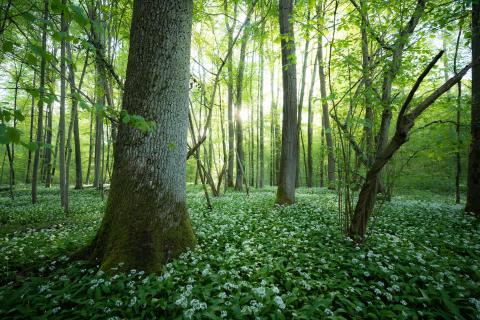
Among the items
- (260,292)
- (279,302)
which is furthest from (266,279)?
(279,302)

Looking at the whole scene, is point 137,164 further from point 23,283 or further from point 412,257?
point 412,257

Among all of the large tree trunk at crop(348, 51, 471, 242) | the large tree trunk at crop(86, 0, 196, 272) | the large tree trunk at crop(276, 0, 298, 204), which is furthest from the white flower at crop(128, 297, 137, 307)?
the large tree trunk at crop(276, 0, 298, 204)

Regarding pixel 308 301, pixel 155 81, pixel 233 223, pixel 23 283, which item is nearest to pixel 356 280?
pixel 308 301

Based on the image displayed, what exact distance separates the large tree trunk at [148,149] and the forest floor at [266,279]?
16.5 inches

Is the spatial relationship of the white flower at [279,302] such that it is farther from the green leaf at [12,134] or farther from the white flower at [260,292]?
the green leaf at [12,134]

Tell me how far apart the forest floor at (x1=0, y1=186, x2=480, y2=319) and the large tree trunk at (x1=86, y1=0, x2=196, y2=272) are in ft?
1.38

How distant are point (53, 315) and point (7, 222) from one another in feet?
24.4

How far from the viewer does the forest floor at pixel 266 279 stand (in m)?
2.56

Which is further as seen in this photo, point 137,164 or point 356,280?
point 137,164

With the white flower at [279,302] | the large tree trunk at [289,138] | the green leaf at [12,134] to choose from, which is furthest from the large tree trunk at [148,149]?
the large tree trunk at [289,138]

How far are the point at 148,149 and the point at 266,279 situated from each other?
2609 millimetres

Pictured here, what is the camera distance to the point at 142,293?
8.95 ft

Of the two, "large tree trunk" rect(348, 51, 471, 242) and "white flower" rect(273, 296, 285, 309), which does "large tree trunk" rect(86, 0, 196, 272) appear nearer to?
"white flower" rect(273, 296, 285, 309)

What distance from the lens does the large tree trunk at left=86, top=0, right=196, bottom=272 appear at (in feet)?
11.5
